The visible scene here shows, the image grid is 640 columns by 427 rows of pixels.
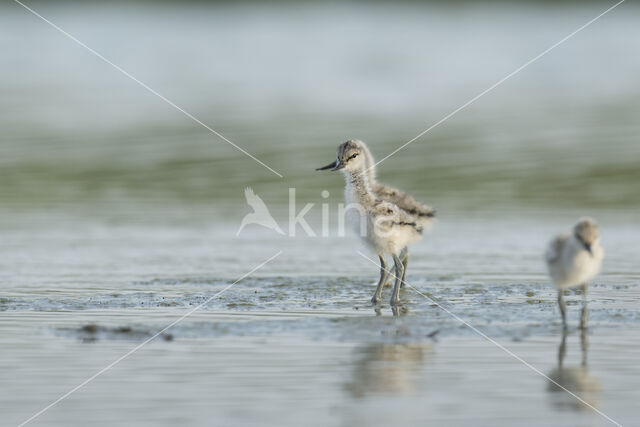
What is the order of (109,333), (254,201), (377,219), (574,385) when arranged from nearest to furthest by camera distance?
(574,385), (109,333), (377,219), (254,201)

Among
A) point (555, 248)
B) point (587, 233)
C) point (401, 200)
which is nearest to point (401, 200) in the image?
point (401, 200)

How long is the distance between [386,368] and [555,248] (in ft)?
8.77

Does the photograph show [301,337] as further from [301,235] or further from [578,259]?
[301,235]

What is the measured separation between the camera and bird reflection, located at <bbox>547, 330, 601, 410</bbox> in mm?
7176

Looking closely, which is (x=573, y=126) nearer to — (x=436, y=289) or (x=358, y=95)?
(x=358, y=95)

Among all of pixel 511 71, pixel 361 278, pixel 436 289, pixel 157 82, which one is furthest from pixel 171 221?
pixel 511 71

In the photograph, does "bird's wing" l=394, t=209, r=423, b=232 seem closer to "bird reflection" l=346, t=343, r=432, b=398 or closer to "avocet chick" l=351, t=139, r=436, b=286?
"avocet chick" l=351, t=139, r=436, b=286

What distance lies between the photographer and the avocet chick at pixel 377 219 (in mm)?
11508

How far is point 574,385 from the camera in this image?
25.0ft

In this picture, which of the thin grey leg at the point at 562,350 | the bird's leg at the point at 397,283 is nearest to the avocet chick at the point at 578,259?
the thin grey leg at the point at 562,350

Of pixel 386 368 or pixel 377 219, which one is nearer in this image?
pixel 386 368

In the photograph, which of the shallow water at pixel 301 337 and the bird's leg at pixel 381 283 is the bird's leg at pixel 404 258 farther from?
the bird's leg at pixel 381 283

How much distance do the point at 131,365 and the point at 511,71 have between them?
28.3m

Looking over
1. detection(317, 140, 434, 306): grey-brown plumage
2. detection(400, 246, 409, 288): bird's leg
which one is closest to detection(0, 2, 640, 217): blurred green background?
detection(400, 246, 409, 288): bird's leg
